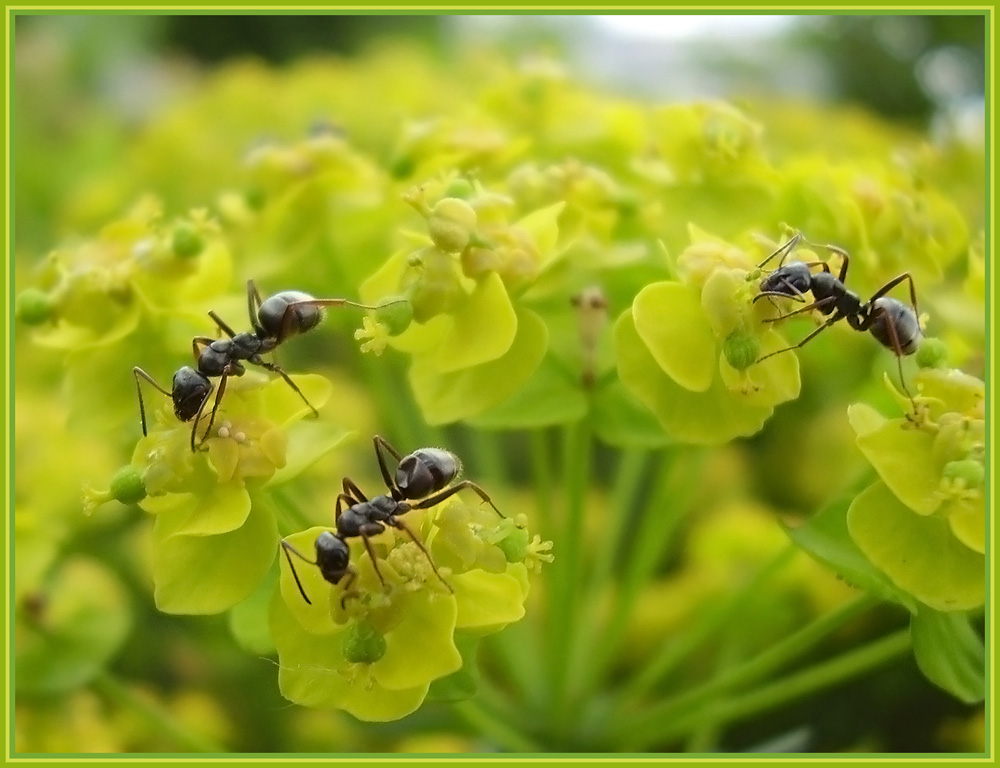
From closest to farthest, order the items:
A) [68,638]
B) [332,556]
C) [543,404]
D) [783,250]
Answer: [332,556] < [783,250] < [543,404] < [68,638]

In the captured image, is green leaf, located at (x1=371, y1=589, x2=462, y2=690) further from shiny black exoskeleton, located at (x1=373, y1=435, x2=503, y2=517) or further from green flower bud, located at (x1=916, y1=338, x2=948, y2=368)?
green flower bud, located at (x1=916, y1=338, x2=948, y2=368)

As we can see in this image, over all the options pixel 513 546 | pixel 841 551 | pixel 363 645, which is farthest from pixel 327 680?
pixel 841 551

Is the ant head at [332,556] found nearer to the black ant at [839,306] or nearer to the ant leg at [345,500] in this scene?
the ant leg at [345,500]

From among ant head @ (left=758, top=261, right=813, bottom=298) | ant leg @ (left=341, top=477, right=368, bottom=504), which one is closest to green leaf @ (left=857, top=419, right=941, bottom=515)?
ant head @ (left=758, top=261, right=813, bottom=298)

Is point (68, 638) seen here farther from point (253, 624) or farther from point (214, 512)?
point (214, 512)

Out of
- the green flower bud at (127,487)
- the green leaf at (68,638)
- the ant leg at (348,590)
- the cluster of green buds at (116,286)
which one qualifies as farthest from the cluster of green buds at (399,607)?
the green leaf at (68,638)

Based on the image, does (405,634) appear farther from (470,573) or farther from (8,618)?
(8,618)

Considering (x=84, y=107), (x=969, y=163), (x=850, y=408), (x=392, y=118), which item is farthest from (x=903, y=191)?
(x=84, y=107)
